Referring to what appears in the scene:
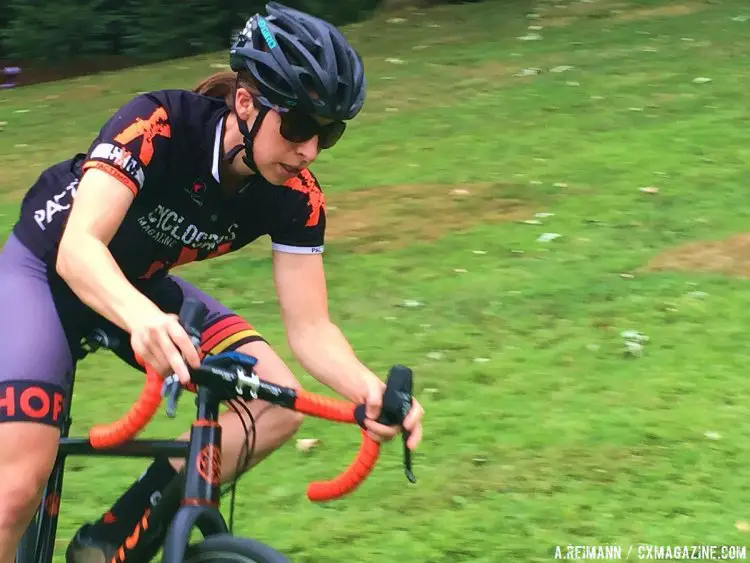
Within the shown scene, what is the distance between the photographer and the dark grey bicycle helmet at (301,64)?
9.71 feet

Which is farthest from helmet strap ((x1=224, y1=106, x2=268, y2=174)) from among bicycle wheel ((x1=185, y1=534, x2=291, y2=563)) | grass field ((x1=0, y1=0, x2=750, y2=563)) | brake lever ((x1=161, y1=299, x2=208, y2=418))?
grass field ((x1=0, y1=0, x2=750, y2=563))

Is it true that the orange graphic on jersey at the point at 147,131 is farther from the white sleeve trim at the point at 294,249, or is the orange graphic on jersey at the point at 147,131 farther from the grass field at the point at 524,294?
the grass field at the point at 524,294

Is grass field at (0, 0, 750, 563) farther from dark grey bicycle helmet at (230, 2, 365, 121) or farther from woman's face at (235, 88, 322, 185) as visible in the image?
dark grey bicycle helmet at (230, 2, 365, 121)

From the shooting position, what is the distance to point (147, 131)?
316 cm

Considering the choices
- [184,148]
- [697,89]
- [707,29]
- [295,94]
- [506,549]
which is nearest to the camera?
[295,94]

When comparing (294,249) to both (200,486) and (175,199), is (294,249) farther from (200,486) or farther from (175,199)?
(200,486)

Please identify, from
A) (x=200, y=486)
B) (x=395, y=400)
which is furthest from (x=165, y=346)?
(x=395, y=400)

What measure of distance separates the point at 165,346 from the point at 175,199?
3.21ft

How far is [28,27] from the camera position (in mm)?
15242

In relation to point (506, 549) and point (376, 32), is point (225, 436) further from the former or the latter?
point (376, 32)

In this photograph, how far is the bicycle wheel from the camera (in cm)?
264

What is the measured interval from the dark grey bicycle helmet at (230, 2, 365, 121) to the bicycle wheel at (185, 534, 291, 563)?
1117mm

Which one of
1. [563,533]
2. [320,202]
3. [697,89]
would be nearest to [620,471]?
[563,533]

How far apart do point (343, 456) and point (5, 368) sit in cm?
235
